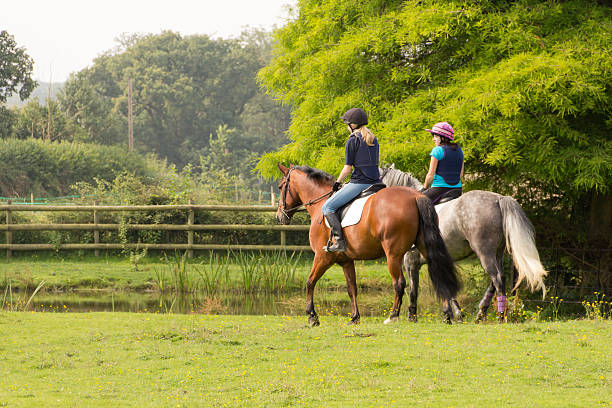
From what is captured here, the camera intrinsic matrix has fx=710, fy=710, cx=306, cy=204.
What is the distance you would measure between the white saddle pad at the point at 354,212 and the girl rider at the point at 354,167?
0.07 meters

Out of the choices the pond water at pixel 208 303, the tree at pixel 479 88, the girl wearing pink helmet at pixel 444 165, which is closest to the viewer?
the girl wearing pink helmet at pixel 444 165

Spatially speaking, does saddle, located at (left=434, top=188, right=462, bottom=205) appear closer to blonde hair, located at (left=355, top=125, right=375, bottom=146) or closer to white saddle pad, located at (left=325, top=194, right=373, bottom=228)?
white saddle pad, located at (left=325, top=194, right=373, bottom=228)

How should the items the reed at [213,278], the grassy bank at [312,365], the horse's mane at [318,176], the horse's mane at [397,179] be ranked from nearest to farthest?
the grassy bank at [312,365], the horse's mane at [318,176], the horse's mane at [397,179], the reed at [213,278]

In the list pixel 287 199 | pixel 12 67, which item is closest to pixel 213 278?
pixel 287 199

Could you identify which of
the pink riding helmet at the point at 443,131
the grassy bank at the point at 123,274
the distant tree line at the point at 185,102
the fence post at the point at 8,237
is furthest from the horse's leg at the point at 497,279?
the distant tree line at the point at 185,102

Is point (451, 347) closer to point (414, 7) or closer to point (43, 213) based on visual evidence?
point (414, 7)

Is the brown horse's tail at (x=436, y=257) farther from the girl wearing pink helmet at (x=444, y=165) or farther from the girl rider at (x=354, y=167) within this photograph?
the girl wearing pink helmet at (x=444, y=165)

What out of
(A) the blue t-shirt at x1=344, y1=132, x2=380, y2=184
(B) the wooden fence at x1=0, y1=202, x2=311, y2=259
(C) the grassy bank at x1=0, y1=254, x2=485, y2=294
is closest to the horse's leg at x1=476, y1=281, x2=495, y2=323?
(A) the blue t-shirt at x1=344, y1=132, x2=380, y2=184

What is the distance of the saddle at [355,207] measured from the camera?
26.7ft

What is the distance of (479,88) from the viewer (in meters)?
10.6

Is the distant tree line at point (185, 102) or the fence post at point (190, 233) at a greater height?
the distant tree line at point (185, 102)

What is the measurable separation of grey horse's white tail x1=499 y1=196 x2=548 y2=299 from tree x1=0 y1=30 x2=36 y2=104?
138ft

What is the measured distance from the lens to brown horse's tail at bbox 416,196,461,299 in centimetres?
757

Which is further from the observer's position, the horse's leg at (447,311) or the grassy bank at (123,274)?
the grassy bank at (123,274)
